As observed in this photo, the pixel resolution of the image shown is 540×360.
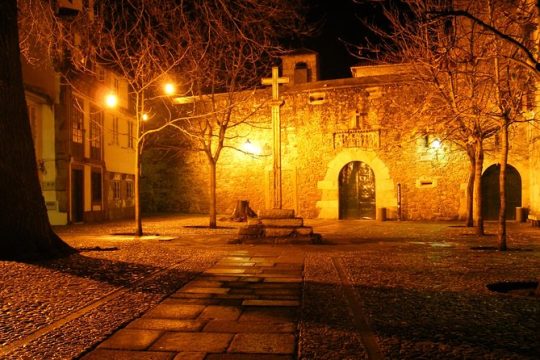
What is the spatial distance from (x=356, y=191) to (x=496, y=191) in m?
5.86

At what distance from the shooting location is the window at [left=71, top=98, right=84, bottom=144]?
19.0 meters

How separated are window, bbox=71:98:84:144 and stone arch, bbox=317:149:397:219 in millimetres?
10514

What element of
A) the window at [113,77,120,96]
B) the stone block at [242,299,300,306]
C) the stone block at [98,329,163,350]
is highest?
the window at [113,77,120,96]

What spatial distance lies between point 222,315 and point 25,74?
15157mm

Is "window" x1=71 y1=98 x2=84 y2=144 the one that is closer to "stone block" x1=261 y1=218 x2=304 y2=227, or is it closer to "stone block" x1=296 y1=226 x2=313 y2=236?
"stone block" x1=261 y1=218 x2=304 y2=227

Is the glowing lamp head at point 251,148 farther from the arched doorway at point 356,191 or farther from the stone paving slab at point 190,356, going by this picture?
the stone paving slab at point 190,356

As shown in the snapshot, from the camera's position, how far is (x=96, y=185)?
21109mm

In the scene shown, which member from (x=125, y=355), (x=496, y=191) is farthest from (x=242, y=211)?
(x=125, y=355)

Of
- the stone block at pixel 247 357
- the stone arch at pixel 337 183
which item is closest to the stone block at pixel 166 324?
the stone block at pixel 247 357

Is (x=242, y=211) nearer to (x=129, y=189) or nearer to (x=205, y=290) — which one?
(x=129, y=189)

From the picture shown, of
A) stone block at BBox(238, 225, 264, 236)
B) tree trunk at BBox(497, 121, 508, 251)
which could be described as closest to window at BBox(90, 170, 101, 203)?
stone block at BBox(238, 225, 264, 236)

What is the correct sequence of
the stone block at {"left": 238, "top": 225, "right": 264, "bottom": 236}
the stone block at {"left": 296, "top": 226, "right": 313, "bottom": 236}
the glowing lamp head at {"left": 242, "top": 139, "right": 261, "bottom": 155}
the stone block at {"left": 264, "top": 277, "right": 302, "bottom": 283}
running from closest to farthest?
the stone block at {"left": 264, "top": 277, "right": 302, "bottom": 283}
the stone block at {"left": 296, "top": 226, "right": 313, "bottom": 236}
the stone block at {"left": 238, "top": 225, "right": 264, "bottom": 236}
the glowing lamp head at {"left": 242, "top": 139, "right": 261, "bottom": 155}

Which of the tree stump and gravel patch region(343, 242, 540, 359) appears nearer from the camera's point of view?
gravel patch region(343, 242, 540, 359)

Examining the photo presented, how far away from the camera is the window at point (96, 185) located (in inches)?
818
